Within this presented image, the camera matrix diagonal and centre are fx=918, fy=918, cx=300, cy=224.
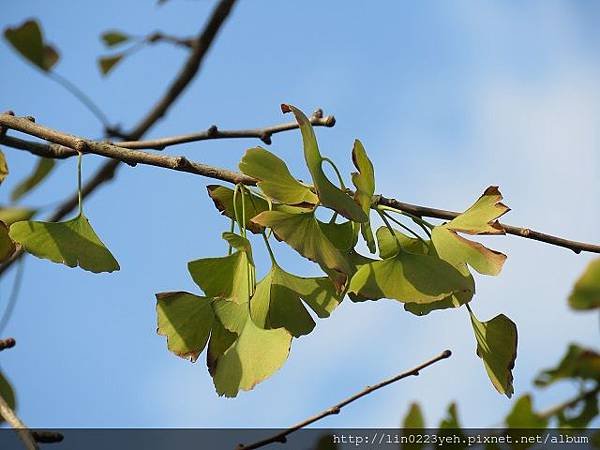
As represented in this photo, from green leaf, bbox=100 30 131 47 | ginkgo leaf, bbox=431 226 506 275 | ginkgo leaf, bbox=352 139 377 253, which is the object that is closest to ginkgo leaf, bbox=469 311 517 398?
ginkgo leaf, bbox=431 226 506 275

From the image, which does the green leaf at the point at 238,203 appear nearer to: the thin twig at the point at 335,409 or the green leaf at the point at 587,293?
the thin twig at the point at 335,409

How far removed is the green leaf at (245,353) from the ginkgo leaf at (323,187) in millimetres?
114

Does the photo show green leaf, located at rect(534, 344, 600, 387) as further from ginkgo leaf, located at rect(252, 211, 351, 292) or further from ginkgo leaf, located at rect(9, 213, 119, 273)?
ginkgo leaf, located at rect(9, 213, 119, 273)

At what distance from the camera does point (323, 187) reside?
65cm

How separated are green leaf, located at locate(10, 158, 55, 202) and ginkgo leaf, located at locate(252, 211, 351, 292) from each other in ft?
2.33

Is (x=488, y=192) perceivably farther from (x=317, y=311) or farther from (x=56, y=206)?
(x=56, y=206)

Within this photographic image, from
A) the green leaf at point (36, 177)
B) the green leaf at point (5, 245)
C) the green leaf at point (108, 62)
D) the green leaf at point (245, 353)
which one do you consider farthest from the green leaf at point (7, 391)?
the green leaf at point (108, 62)

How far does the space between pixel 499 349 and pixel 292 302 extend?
0.18 meters

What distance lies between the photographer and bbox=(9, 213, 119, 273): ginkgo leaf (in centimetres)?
74

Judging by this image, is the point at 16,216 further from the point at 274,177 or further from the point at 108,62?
the point at 108,62

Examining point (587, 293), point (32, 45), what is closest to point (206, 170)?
point (587, 293)

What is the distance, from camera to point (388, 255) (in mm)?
725

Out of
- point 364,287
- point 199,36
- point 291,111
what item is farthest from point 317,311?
point 199,36

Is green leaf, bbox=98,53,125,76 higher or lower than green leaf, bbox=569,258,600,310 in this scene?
higher
